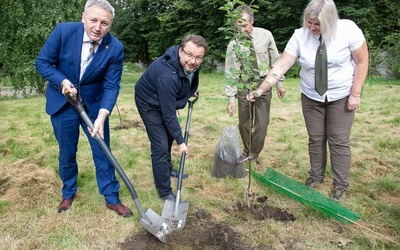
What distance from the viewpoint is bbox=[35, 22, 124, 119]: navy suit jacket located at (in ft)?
8.14

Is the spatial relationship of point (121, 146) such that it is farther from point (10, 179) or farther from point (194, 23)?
point (194, 23)

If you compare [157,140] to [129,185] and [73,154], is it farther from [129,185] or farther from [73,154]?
[73,154]

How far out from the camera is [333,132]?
3.01 metres

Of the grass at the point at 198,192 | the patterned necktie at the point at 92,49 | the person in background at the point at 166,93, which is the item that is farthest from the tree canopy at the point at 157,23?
the grass at the point at 198,192

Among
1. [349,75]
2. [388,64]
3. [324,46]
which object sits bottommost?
[388,64]

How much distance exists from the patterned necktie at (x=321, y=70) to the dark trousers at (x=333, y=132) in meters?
0.18

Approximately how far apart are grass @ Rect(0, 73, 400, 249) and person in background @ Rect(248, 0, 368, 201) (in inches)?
15.8

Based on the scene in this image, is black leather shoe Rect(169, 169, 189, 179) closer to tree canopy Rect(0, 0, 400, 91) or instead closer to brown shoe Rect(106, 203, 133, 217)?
brown shoe Rect(106, 203, 133, 217)

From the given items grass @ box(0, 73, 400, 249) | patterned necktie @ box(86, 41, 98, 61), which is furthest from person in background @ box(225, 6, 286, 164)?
patterned necktie @ box(86, 41, 98, 61)

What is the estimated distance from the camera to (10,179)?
3555mm

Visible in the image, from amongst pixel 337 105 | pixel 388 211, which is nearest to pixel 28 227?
pixel 337 105

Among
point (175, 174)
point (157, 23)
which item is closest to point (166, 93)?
point (175, 174)

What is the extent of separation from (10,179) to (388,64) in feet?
47.8

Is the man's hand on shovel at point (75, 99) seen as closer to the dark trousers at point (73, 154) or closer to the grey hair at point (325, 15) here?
the dark trousers at point (73, 154)
